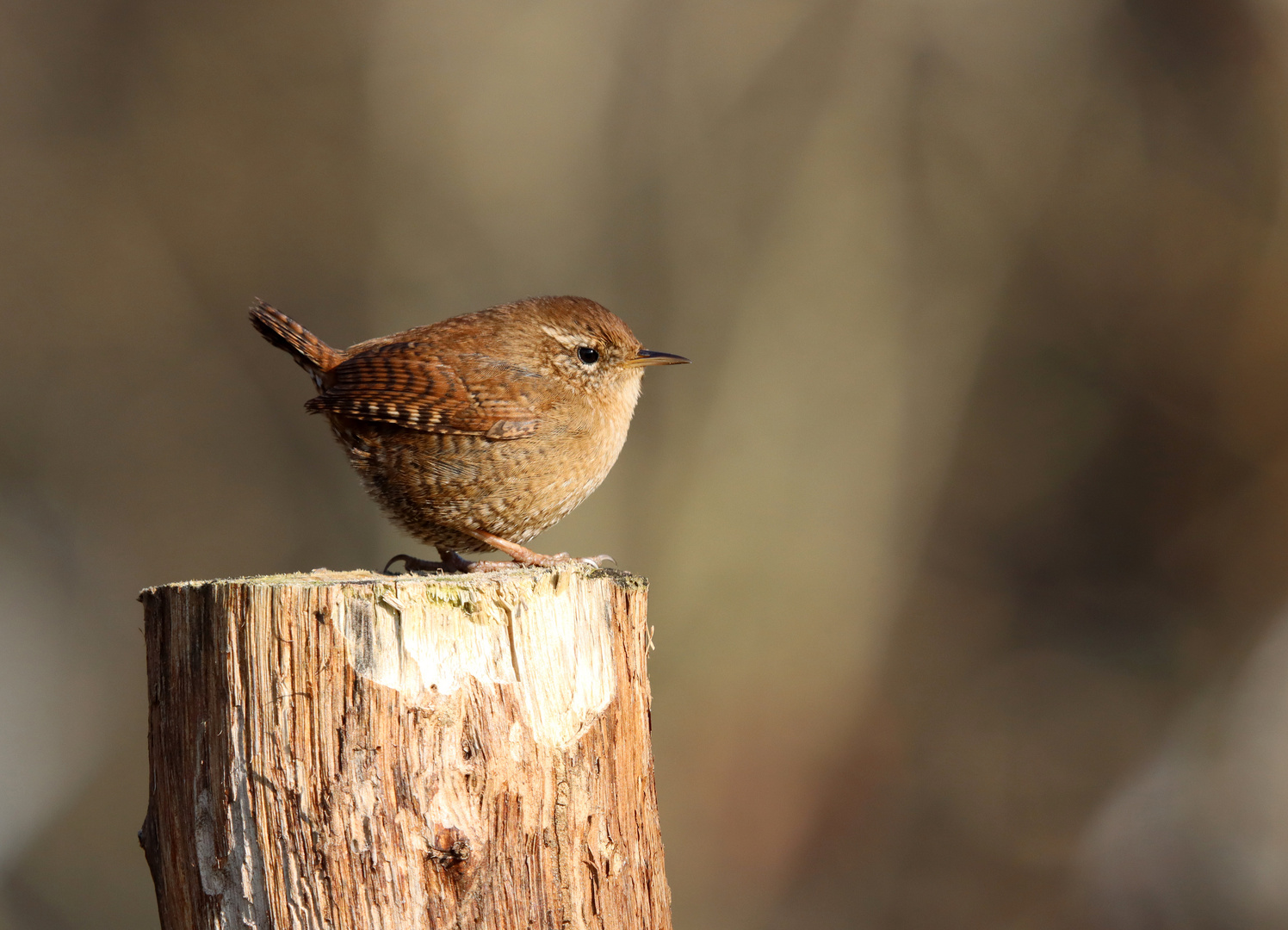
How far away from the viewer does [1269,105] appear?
7.50m

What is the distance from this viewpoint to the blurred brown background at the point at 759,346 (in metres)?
7.49

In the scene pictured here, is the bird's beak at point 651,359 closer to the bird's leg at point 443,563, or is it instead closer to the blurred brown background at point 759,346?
the bird's leg at point 443,563

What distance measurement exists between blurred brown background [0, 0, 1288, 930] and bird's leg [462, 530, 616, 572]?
151 inches

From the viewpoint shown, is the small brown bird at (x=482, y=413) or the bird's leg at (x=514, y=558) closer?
the bird's leg at (x=514, y=558)

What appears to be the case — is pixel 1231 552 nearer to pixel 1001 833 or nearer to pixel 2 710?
pixel 1001 833

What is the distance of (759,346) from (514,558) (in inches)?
198

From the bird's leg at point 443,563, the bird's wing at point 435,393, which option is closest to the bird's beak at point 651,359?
the bird's wing at point 435,393

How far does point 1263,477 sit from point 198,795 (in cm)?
720

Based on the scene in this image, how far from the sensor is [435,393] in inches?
129

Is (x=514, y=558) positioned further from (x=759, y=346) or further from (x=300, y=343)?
(x=759, y=346)

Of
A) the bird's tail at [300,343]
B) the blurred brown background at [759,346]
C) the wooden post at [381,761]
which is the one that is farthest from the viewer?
the blurred brown background at [759,346]

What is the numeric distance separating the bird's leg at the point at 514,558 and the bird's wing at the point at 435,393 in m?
0.33

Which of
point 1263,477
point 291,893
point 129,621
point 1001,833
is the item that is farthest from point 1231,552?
point 129,621

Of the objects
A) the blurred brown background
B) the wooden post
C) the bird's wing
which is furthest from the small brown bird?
the blurred brown background
